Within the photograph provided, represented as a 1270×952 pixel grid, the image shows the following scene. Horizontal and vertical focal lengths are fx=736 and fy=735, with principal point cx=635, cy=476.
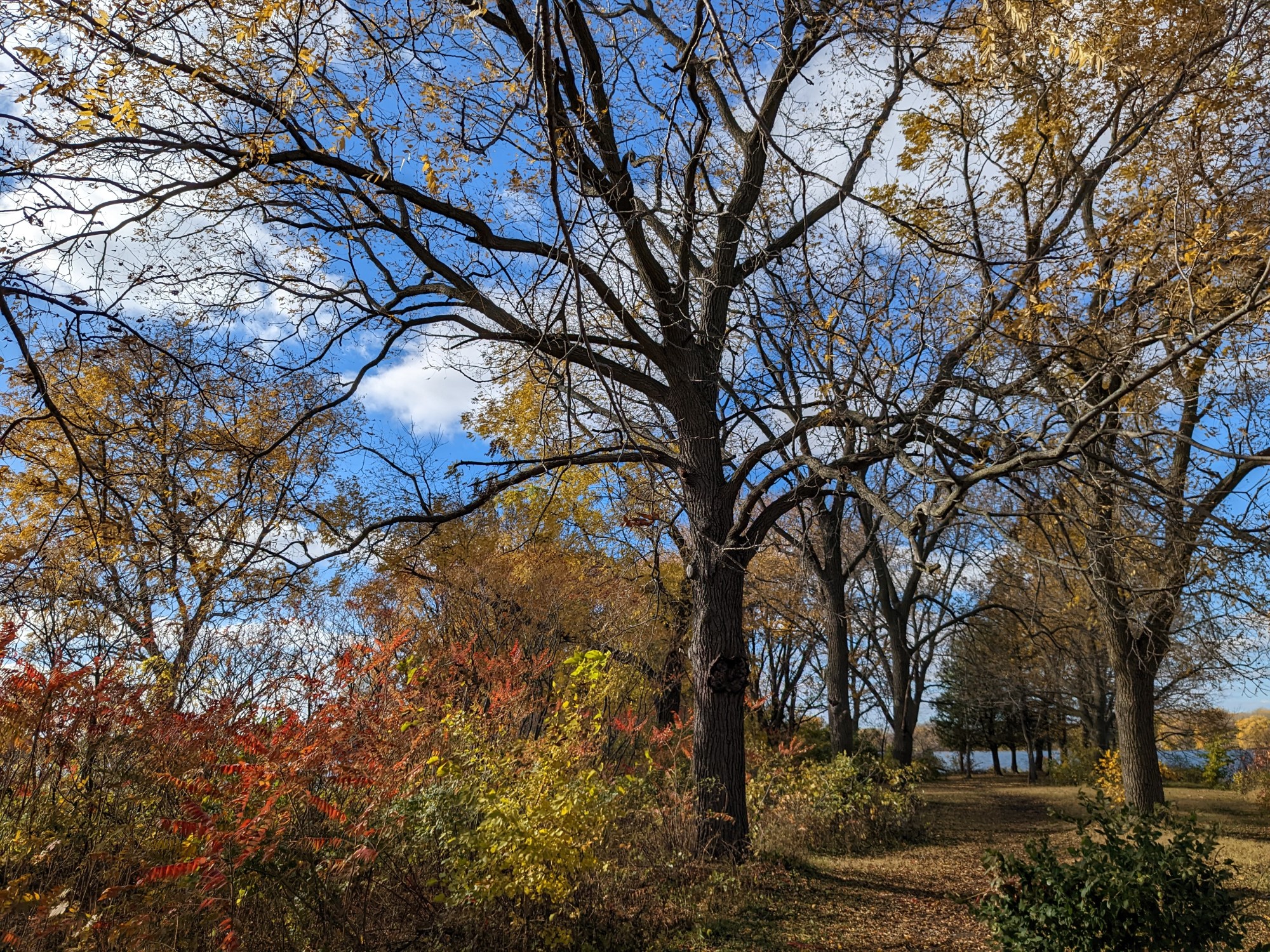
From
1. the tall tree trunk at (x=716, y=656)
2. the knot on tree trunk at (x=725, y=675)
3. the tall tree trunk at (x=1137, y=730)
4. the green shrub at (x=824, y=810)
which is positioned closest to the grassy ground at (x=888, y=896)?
the green shrub at (x=824, y=810)

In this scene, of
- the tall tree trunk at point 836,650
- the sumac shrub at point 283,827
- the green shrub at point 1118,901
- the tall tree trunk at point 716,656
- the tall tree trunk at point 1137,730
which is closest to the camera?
the sumac shrub at point 283,827

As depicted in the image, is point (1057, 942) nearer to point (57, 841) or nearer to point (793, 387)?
point (793, 387)

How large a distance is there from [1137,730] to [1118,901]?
686cm

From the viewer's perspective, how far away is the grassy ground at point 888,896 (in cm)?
541

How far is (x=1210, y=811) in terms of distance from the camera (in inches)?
496

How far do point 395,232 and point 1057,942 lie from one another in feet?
22.9

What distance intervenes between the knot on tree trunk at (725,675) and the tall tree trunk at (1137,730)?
17.9 ft

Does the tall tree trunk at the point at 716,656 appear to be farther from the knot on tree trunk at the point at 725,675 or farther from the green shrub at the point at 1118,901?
the green shrub at the point at 1118,901

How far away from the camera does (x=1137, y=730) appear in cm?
951

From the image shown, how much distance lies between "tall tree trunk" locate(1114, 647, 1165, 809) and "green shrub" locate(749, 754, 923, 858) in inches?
115

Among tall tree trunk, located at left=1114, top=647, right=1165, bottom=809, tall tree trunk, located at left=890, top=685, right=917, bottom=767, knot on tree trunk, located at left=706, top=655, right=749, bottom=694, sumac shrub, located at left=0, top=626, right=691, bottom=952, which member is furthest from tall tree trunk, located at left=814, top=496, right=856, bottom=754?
sumac shrub, located at left=0, top=626, right=691, bottom=952

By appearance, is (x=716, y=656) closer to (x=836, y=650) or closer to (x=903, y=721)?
(x=836, y=650)

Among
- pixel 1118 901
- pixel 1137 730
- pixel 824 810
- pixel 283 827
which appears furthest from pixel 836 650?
pixel 283 827

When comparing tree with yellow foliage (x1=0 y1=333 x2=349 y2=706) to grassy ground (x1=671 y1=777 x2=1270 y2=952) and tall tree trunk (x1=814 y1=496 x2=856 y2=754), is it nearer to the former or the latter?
grassy ground (x1=671 y1=777 x2=1270 y2=952)
